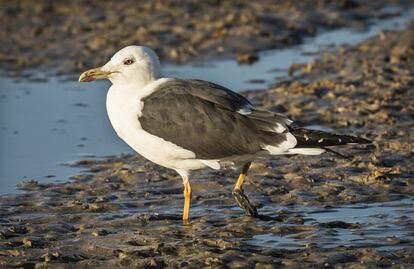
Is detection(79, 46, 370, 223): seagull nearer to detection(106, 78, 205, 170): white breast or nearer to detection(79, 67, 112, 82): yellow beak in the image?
detection(106, 78, 205, 170): white breast

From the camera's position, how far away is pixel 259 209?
8.84 metres

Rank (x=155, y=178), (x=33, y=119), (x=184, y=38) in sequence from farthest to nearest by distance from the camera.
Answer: (x=184, y=38) → (x=33, y=119) → (x=155, y=178)

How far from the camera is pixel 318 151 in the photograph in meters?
8.32

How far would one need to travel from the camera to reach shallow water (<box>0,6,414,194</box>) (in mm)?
10734

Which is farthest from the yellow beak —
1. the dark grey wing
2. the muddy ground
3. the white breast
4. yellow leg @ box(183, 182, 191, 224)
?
the muddy ground

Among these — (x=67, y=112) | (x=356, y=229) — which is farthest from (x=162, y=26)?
(x=356, y=229)

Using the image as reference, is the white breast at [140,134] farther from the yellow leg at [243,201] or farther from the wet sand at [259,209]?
the wet sand at [259,209]

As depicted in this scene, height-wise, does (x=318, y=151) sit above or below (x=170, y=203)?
above

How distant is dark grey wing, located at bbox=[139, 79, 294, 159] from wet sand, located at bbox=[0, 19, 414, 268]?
2.12 feet

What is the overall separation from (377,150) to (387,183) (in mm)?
1142

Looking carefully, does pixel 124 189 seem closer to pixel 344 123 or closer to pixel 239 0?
pixel 344 123

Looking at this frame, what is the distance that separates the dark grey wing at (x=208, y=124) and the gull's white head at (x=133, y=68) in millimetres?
344

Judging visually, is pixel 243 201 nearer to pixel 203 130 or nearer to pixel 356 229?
pixel 203 130

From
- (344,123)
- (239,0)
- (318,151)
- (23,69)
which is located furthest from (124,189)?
(239,0)
